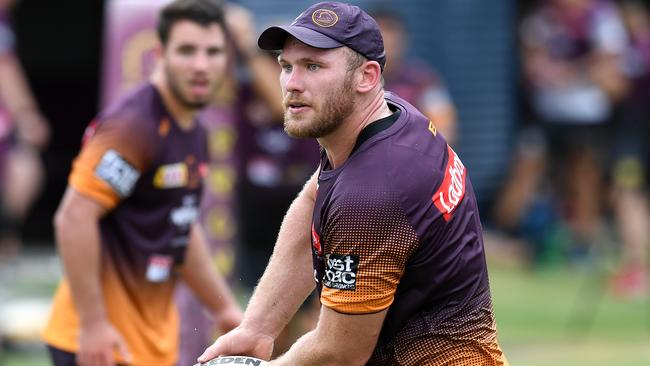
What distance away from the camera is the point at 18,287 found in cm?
1319

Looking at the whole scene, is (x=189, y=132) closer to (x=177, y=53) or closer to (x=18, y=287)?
(x=177, y=53)

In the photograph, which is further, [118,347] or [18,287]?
[18,287]

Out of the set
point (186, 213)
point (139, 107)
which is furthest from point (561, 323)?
point (139, 107)

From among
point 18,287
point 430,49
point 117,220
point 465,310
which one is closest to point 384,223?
point 465,310

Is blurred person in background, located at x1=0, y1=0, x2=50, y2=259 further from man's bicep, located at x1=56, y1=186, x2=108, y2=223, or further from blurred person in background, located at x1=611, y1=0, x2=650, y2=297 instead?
man's bicep, located at x1=56, y1=186, x2=108, y2=223

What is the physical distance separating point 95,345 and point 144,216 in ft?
2.13

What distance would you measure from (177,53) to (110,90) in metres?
2.72

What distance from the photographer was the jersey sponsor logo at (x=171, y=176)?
6.48m

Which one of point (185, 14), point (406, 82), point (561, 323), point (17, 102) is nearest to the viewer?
point (185, 14)

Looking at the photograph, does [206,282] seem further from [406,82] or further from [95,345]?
[406,82]

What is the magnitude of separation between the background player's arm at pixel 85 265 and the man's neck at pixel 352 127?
68.2 inches

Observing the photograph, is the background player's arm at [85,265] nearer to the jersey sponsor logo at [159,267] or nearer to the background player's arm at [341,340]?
the jersey sponsor logo at [159,267]

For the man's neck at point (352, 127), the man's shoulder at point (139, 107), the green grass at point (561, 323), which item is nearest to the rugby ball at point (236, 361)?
the man's neck at point (352, 127)

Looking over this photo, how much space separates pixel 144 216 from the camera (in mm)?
6512
